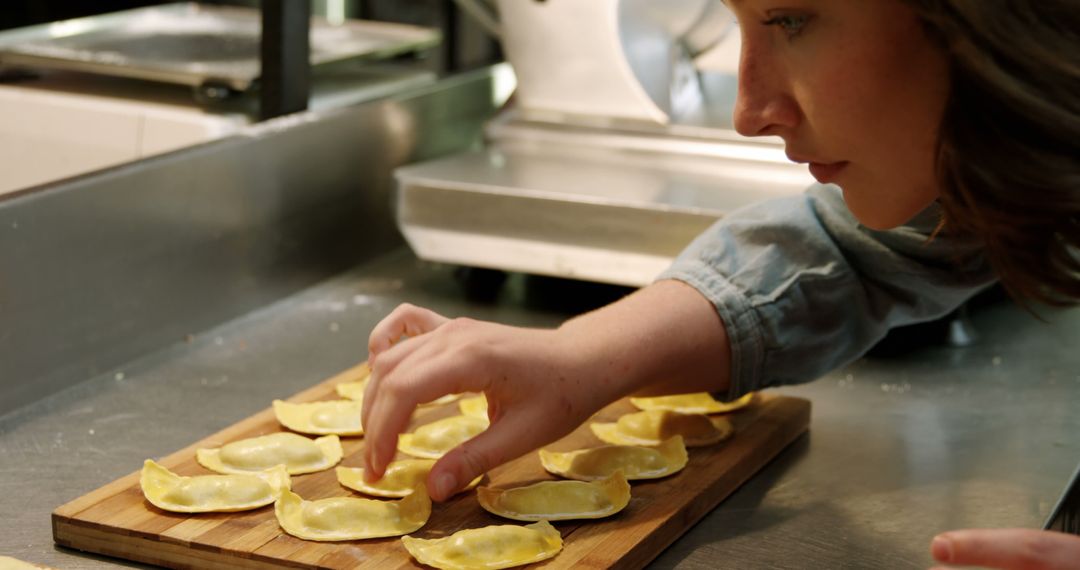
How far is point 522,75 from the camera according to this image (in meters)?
1.68

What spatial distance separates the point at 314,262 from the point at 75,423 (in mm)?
473

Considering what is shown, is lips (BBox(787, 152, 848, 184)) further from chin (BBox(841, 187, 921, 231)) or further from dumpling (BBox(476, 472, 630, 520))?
dumpling (BBox(476, 472, 630, 520))

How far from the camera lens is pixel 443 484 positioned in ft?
3.19

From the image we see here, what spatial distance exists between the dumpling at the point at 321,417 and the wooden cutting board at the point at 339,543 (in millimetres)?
14

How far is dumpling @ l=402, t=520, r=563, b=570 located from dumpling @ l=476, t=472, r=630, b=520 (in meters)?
0.04

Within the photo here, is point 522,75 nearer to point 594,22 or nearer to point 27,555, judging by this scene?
point 594,22

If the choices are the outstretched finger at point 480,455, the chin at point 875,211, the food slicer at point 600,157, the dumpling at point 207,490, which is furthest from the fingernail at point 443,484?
the food slicer at point 600,157

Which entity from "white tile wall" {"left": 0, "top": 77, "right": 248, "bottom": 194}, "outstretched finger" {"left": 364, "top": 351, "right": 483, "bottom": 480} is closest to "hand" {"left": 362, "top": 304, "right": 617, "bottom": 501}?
"outstretched finger" {"left": 364, "top": 351, "right": 483, "bottom": 480}

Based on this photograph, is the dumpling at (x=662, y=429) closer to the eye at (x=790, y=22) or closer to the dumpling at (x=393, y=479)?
the dumpling at (x=393, y=479)

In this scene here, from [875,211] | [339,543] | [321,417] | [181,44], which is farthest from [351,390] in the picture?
[181,44]

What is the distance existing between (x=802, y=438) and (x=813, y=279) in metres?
0.14

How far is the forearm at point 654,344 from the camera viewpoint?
1.06 metres

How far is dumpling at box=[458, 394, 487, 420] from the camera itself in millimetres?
1177

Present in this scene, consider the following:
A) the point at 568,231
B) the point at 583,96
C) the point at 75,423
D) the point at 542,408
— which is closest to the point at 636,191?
the point at 568,231
